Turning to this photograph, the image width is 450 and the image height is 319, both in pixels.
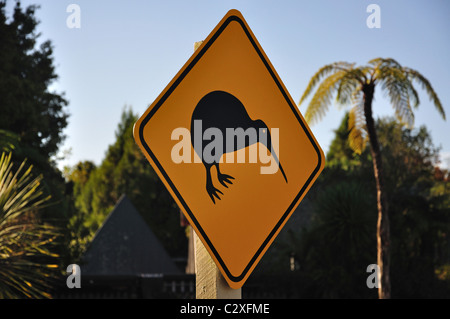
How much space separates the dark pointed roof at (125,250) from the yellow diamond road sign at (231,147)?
92.5ft

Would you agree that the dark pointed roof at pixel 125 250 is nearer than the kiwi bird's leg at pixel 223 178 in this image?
No

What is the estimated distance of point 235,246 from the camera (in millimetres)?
2473

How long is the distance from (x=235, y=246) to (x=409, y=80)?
1606 cm

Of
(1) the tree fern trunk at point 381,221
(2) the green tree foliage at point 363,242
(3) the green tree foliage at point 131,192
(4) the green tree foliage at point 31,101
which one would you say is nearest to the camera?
(1) the tree fern trunk at point 381,221

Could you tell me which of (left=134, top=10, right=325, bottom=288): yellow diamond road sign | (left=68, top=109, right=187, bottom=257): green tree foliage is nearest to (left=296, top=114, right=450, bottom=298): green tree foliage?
(left=134, top=10, right=325, bottom=288): yellow diamond road sign

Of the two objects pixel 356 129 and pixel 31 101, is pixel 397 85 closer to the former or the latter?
pixel 356 129

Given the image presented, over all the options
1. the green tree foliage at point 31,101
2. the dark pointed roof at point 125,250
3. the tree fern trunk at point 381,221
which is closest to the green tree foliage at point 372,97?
the tree fern trunk at point 381,221

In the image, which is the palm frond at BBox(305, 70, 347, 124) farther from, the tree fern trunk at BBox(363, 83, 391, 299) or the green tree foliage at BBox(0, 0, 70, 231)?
the green tree foliage at BBox(0, 0, 70, 231)

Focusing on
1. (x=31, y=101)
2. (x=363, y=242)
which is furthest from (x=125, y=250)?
(x=363, y=242)

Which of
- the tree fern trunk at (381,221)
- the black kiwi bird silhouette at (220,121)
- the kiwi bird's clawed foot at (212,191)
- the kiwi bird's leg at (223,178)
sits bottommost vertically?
the kiwi bird's clawed foot at (212,191)

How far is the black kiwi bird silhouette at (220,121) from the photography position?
2418 millimetres

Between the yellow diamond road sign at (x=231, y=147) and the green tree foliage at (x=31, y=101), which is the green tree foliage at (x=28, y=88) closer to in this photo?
the green tree foliage at (x=31, y=101)
